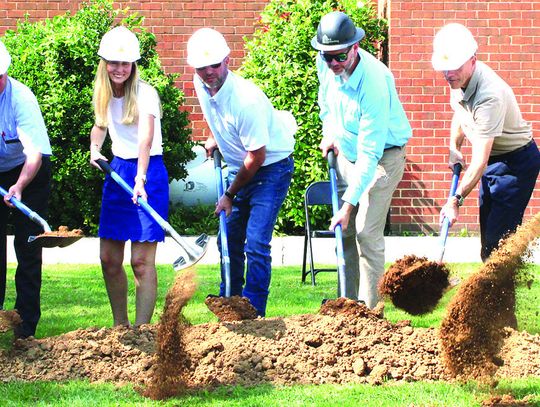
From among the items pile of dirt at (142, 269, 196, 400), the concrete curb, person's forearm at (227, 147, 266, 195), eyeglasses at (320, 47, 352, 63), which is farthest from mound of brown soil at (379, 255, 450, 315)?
the concrete curb


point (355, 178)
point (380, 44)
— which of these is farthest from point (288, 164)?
point (380, 44)

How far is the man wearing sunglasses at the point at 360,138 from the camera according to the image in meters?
7.48

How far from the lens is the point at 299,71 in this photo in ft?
46.4

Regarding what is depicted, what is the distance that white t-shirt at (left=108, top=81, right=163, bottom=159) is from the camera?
7727mm

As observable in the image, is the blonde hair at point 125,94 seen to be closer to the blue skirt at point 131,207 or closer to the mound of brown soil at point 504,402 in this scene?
the blue skirt at point 131,207

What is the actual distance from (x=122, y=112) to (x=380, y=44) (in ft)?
25.1

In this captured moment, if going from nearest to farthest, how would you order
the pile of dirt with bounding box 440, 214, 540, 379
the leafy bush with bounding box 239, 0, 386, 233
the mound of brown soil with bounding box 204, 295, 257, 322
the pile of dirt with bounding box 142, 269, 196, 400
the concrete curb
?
the pile of dirt with bounding box 142, 269, 196, 400
the pile of dirt with bounding box 440, 214, 540, 379
the mound of brown soil with bounding box 204, 295, 257, 322
the concrete curb
the leafy bush with bounding box 239, 0, 386, 233

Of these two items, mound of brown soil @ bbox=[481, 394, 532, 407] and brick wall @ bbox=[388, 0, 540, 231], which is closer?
mound of brown soil @ bbox=[481, 394, 532, 407]

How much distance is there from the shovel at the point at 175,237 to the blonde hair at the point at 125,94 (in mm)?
369

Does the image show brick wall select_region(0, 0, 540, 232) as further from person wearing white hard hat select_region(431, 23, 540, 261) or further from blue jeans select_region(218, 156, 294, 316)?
blue jeans select_region(218, 156, 294, 316)

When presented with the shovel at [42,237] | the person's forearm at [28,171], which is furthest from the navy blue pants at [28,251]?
the person's forearm at [28,171]

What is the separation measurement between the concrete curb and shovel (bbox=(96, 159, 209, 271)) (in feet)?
14.5

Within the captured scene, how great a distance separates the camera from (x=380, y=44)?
1484 cm

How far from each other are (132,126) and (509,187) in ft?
8.70
